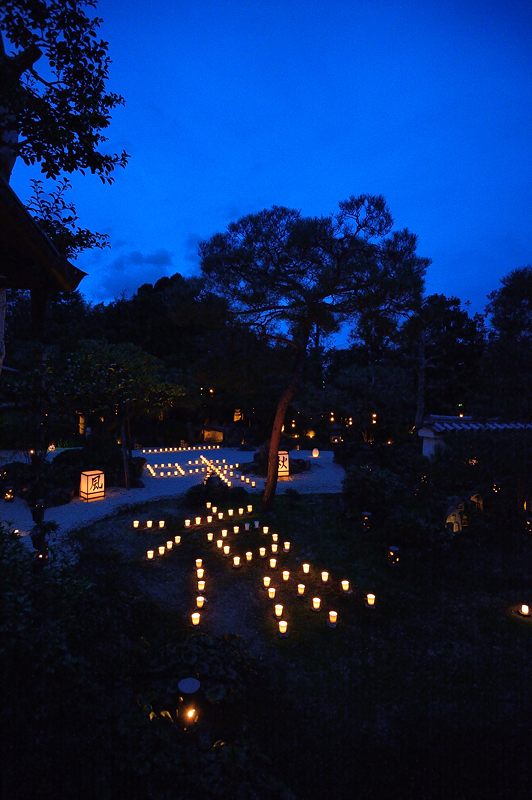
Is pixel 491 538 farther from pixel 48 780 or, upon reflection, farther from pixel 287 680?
pixel 48 780

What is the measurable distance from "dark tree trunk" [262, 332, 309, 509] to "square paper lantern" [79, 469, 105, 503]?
5.17m

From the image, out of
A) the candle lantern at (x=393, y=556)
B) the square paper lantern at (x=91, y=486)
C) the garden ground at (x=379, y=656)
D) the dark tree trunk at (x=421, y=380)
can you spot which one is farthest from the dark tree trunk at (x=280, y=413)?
the dark tree trunk at (x=421, y=380)

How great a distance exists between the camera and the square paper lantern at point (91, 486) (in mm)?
12906

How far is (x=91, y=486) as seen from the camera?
1292 centimetres

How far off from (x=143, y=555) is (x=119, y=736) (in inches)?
244

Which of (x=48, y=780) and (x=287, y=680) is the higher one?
(x=48, y=780)

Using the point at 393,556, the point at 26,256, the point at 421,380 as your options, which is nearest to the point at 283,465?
the point at 393,556

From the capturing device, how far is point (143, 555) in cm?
901

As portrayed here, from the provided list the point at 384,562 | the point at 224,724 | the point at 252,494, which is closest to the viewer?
the point at 224,724

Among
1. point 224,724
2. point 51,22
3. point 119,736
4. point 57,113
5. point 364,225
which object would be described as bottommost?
point 224,724

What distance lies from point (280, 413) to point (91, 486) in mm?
6273

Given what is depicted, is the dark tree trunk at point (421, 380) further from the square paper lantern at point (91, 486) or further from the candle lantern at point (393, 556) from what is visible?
the square paper lantern at point (91, 486)

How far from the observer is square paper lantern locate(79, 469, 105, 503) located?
12.9 meters

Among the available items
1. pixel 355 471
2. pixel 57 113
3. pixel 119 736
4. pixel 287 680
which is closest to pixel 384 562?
pixel 355 471
